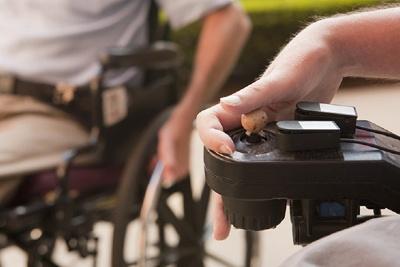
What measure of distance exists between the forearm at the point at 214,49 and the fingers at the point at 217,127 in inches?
33.1

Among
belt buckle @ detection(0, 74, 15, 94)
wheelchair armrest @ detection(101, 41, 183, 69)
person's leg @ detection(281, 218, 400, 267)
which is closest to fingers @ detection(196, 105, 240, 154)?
person's leg @ detection(281, 218, 400, 267)

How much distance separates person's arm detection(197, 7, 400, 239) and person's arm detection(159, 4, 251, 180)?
77cm

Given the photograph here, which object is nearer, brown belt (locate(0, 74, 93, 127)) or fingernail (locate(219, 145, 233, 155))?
fingernail (locate(219, 145, 233, 155))

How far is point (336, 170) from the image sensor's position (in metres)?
0.71

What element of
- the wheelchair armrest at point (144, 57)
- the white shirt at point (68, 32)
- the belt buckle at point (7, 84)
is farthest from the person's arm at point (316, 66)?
the belt buckle at point (7, 84)

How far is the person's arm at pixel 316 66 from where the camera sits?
0.77 meters


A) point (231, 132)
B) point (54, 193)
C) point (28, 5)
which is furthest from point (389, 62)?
point (28, 5)

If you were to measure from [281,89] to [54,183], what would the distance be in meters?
0.93

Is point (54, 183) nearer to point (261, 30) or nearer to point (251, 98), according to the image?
point (251, 98)

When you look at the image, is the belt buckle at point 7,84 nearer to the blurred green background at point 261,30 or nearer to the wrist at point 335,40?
the wrist at point 335,40

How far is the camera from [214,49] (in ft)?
5.46

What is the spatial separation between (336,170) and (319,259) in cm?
10

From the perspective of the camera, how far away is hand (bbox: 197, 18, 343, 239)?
2.49 ft

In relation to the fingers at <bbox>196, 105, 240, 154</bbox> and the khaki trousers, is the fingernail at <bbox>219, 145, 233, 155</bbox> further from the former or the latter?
the khaki trousers
